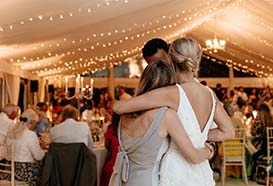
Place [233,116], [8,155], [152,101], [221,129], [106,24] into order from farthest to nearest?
[233,116] → [106,24] → [8,155] → [221,129] → [152,101]

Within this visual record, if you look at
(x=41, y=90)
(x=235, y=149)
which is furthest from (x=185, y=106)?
(x=41, y=90)

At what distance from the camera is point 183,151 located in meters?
2.12

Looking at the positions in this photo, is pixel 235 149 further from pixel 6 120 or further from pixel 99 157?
pixel 6 120

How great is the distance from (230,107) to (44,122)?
292cm

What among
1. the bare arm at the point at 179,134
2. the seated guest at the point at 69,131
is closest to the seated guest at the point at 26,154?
the seated guest at the point at 69,131

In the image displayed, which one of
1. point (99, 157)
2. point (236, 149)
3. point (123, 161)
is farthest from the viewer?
point (236, 149)

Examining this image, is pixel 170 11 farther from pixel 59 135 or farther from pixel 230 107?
pixel 59 135

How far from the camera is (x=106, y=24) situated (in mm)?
7203

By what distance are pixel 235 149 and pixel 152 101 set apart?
21.0 ft

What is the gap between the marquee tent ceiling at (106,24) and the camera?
5.42 meters

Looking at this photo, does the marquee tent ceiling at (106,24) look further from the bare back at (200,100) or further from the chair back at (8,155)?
the bare back at (200,100)

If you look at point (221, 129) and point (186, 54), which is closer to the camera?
point (186, 54)

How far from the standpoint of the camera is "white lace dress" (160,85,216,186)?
2.14 m

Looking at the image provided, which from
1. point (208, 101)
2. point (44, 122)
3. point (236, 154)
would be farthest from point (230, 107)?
point (208, 101)
